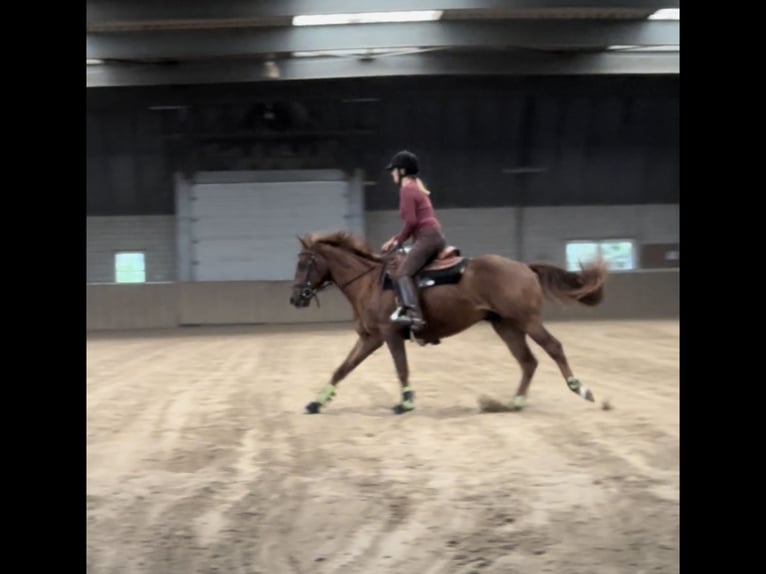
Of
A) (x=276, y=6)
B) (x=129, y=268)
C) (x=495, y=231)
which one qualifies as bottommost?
(x=129, y=268)

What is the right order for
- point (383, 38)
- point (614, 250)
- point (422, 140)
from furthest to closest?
point (614, 250) < point (422, 140) < point (383, 38)

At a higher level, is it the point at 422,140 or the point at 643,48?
the point at 643,48

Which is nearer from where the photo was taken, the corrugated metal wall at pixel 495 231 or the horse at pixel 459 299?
the horse at pixel 459 299

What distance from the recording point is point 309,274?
9195 millimetres

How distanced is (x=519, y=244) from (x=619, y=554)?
20796 mm

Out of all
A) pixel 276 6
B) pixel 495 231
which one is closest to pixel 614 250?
pixel 495 231

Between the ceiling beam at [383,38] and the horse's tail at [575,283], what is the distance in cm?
966

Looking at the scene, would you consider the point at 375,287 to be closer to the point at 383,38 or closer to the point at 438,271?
the point at 438,271

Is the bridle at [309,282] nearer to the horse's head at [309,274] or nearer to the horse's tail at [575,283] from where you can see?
the horse's head at [309,274]

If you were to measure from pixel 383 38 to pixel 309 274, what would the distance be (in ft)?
31.7

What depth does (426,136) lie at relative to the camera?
956 inches

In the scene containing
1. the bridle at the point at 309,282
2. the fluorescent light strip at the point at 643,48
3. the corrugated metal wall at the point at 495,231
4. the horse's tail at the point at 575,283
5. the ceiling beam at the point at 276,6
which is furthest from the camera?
the corrugated metal wall at the point at 495,231

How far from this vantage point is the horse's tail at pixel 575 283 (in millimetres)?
9000

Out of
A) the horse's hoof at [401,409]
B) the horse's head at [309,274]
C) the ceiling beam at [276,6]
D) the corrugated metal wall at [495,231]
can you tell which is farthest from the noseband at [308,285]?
the corrugated metal wall at [495,231]
